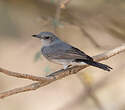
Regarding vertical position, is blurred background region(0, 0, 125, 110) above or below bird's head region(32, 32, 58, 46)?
above

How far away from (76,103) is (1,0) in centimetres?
156

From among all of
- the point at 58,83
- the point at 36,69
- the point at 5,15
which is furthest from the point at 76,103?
the point at 5,15

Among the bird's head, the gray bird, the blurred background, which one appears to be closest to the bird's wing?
the gray bird

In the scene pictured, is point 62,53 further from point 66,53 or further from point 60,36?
point 60,36

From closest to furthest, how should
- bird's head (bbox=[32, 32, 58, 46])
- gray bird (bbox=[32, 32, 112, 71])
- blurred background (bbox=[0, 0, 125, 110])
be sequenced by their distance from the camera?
gray bird (bbox=[32, 32, 112, 71]), bird's head (bbox=[32, 32, 58, 46]), blurred background (bbox=[0, 0, 125, 110])

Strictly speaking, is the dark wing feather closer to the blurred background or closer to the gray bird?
the gray bird

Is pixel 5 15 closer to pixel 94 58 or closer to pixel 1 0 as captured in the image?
pixel 1 0

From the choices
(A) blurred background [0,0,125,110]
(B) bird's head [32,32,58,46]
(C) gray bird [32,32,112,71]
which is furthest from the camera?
(A) blurred background [0,0,125,110]

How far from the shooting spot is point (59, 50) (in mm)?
3396

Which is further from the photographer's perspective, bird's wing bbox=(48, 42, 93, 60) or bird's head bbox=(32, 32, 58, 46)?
bird's head bbox=(32, 32, 58, 46)

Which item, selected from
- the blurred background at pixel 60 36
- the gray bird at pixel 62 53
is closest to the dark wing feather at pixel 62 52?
the gray bird at pixel 62 53

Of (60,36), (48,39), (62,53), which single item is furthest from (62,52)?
(60,36)

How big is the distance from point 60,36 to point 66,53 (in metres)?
1.34

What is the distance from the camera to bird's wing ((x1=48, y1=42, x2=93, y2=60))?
322 centimetres
